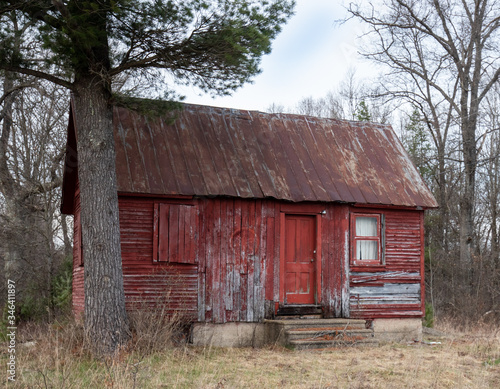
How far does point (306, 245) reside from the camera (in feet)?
43.2

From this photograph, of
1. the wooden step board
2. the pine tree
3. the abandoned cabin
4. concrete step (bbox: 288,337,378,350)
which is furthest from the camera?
the abandoned cabin

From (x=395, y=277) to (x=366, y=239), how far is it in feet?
3.82

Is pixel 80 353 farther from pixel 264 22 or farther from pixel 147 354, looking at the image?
pixel 264 22

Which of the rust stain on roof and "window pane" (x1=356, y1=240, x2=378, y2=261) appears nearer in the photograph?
the rust stain on roof

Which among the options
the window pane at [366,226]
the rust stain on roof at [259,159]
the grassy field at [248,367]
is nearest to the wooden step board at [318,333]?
the grassy field at [248,367]

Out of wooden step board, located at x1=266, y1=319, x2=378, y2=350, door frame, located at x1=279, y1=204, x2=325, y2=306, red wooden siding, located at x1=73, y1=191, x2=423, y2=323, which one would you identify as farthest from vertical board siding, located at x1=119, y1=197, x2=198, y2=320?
door frame, located at x1=279, y1=204, x2=325, y2=306

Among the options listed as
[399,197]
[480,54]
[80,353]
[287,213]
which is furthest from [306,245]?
[480,54]

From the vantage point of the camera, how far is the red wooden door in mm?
12906

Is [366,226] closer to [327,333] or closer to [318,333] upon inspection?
[327,333]

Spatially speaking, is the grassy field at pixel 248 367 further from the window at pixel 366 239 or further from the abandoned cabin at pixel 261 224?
the window at pixel 366 239

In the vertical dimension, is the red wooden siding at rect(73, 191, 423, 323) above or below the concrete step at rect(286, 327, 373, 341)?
above

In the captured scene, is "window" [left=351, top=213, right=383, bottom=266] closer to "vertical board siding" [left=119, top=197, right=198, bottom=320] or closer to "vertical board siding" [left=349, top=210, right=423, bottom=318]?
"vertical board siding" [left=349, top=210, right=423, bottom=318]

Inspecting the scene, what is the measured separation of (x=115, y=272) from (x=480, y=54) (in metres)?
17.2

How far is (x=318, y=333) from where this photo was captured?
11.7m
